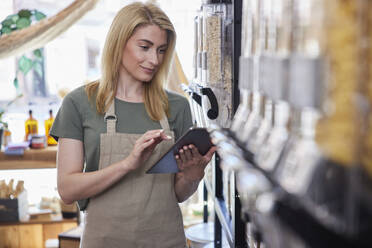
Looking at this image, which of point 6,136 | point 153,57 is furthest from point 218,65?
point 6,136

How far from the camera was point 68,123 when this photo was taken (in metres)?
1.61

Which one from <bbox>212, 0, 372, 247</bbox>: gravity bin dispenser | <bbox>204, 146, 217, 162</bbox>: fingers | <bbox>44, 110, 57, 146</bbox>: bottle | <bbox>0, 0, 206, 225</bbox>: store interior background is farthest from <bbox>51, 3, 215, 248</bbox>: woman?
<bbox>0, 0, 206, 225</bbox>: store interior background

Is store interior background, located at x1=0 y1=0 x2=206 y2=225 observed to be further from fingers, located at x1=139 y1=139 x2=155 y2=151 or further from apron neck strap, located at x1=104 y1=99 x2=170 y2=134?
fingers, located at x1=139 y1=139 x2=155 y2=151

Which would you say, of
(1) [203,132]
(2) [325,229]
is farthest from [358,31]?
(1) [203,132]

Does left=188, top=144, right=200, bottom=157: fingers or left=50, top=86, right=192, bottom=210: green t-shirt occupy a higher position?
left=50, top=86, right=192, bottom=210: green t-shirt

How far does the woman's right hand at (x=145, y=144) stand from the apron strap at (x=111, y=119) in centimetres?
20

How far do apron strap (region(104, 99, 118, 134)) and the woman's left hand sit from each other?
32 cm

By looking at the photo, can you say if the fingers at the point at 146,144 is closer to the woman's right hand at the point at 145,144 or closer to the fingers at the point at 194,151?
the woman's right hand at the point at 145,144

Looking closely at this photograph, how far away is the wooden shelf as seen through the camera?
10.6 feet

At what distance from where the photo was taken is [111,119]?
1.66 metres

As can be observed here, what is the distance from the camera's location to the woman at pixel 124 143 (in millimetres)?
1601

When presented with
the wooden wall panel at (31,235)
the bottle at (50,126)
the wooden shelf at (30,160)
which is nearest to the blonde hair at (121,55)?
the wooden shelf at (30,160)

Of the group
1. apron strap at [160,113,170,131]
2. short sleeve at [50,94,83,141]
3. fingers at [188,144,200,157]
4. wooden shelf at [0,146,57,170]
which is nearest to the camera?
fingers at [188,144,200,157]

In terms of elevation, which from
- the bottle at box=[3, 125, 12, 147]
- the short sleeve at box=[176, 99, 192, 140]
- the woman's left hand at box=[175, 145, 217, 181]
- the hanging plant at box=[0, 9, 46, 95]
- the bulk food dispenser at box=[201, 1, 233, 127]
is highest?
the hanging plant at box=[0, 9, 46, 95]
